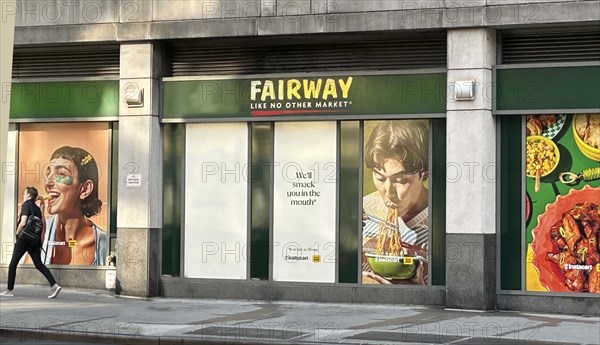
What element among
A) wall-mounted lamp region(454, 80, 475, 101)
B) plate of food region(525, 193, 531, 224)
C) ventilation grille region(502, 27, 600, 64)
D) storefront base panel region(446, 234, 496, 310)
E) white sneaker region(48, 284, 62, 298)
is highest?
ventilation grille region(502, 27, 600, 64)

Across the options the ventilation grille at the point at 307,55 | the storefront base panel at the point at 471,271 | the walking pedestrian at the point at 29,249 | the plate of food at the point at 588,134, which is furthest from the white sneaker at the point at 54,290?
the plate of food at the point at 588,134

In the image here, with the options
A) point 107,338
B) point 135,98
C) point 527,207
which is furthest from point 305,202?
point 107,338

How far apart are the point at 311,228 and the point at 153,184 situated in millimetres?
2827

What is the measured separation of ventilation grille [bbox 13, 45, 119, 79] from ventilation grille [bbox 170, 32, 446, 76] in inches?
47.1

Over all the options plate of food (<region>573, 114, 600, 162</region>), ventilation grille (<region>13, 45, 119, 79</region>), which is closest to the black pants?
ventilation grille (<region>13, 45, 119, 79</region>)

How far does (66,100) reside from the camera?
15.4 meters

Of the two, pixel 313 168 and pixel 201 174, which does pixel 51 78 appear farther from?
pixel 313 168

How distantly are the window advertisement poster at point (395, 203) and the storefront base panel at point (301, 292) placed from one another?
0.19 meters

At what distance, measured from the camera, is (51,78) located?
1561 cm

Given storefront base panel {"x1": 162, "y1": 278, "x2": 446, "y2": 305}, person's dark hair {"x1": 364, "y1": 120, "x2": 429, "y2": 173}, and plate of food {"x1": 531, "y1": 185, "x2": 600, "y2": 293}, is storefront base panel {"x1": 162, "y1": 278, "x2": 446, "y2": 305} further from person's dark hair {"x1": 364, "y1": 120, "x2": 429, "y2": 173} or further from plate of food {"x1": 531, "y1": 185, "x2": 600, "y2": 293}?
person's dark hair {"x1": 364, "y1": 120, "x2": 429, "y2": 173}

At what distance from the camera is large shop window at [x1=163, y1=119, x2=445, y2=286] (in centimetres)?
1369

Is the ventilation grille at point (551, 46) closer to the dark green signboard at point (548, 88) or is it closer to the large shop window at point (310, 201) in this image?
the dark green signboard at point (548, 88)

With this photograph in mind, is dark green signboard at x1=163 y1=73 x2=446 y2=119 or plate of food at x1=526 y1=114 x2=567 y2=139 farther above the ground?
dark green signboard at x1=163 y1=73 x2=446 y2=119

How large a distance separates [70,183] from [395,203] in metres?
5.99
